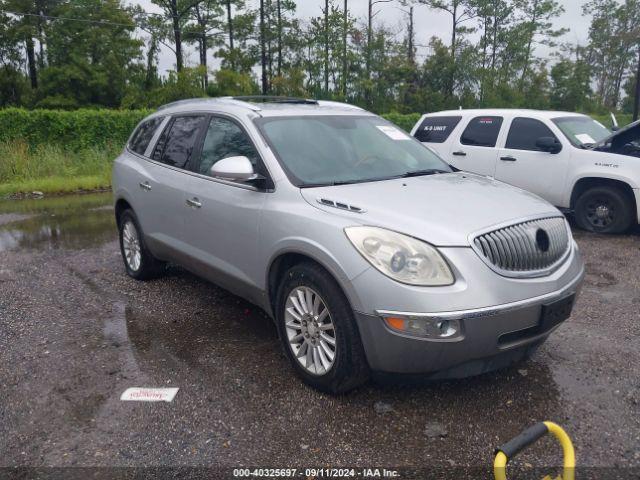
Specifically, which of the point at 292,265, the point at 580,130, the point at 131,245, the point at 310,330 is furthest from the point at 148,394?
the point at 580,130

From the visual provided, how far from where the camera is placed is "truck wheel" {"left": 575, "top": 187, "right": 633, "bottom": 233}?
757 cm

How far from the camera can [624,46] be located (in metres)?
41.7

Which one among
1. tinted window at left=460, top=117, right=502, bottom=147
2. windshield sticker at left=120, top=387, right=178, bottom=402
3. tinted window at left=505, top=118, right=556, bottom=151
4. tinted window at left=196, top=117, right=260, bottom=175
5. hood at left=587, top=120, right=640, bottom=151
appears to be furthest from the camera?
tinted window at left=460, top=117, right=502, bottom=147

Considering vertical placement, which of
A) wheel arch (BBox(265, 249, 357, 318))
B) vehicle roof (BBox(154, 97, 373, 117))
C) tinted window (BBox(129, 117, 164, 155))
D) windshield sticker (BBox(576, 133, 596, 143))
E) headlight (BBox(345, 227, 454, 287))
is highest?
vehicle roof (BBox(154, 97, 373, 117))

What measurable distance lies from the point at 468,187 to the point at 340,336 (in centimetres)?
144

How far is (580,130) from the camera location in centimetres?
829

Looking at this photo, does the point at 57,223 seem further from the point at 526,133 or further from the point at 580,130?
the point at 580,130

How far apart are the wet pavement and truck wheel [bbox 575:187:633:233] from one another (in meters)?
2.70

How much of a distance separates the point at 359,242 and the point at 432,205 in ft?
1.88

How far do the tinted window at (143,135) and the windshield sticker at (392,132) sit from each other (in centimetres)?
223

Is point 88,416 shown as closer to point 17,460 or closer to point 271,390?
point 17,460

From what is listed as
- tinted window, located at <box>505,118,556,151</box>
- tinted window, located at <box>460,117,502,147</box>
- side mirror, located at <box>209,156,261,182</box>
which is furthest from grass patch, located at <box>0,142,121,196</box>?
side mirror, located at <box>209,156,261,182</box>

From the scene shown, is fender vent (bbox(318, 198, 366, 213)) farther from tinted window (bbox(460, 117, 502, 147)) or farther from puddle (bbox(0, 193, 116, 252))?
tinted window (bbox(460, 117, 502, 147))

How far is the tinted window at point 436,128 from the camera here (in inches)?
363
